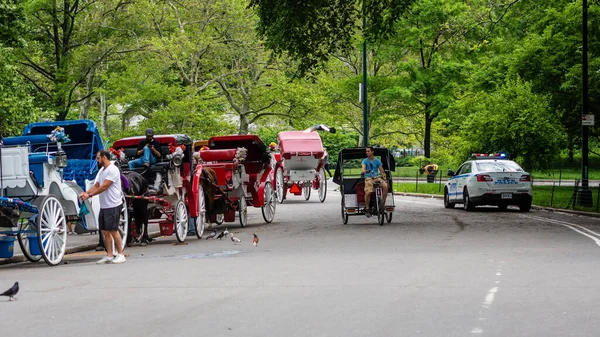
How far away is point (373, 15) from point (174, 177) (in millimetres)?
10456

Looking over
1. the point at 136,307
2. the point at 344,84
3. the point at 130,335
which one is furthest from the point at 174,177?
the point at 344,84

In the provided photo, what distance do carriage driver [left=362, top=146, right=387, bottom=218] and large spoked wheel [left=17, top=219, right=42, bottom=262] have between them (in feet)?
31.5

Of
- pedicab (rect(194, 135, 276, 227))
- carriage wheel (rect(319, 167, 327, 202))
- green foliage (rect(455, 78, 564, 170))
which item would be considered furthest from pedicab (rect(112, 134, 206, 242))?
green foliage (rect(455, 78, 564, 170))

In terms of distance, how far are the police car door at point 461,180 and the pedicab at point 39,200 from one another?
1605 cm

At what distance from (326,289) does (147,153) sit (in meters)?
8.43

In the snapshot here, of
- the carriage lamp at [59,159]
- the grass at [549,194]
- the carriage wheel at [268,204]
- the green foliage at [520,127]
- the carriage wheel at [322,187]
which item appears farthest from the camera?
the green foliage at [520,127]

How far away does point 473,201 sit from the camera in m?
28.9

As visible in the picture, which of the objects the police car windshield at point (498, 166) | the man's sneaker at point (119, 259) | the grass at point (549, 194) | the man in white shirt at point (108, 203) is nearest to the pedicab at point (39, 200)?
the man in white shirt at point (108, 203)

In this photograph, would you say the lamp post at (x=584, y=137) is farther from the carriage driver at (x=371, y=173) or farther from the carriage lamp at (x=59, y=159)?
the carriage lamp at (x=59, y=159)

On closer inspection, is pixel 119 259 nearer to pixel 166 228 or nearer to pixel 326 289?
pixel 166 228

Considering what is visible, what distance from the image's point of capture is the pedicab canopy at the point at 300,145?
118ft

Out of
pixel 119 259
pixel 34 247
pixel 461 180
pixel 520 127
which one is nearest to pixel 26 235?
pixel 34 247

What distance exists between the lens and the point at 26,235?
48.2 feet

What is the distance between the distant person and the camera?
18.2 meters
